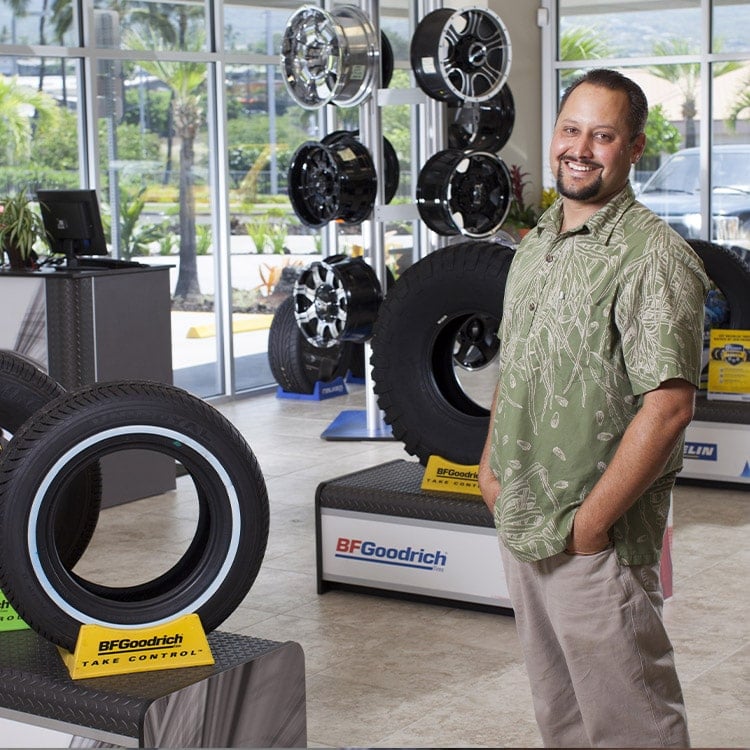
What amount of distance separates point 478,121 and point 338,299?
5.18 feet

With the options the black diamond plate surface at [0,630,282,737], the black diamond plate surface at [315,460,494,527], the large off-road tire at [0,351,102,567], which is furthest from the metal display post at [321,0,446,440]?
the black diamond plate surface at [0,630,282,737]

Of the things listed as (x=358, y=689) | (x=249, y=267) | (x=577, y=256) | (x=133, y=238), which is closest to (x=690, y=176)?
(x=249, y=267)

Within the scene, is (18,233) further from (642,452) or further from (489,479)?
(642,452)

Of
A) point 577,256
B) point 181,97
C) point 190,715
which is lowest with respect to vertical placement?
point 190,715

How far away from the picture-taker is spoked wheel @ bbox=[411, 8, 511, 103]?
6609mm

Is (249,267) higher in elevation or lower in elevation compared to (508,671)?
higher

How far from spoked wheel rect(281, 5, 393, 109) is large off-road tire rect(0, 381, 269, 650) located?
14.2 feet

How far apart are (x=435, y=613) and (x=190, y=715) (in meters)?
1.99

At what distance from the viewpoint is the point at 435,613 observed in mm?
4352

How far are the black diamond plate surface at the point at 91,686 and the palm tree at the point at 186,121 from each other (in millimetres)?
6170

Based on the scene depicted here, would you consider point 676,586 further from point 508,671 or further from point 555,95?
point 555,95

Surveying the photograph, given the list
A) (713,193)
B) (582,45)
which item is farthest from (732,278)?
(582,45)

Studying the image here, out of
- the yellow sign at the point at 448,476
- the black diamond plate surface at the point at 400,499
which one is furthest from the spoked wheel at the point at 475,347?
the yellow sign at the point at 448,476

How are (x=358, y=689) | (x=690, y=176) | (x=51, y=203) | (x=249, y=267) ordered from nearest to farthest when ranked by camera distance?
(x=358, y=689)
(x=51, y=203)
(x=249, y=267)
(x=690, y=176)
